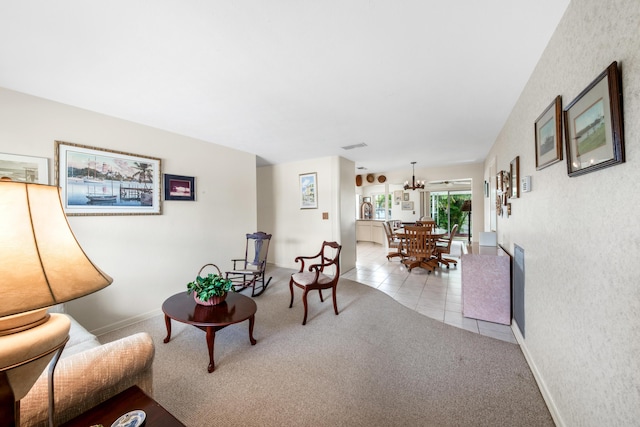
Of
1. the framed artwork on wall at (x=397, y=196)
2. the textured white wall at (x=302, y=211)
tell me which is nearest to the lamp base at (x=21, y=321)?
the textured white wall at (x=302, y=211)

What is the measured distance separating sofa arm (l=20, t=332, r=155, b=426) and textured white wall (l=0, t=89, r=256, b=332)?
196 centimetres

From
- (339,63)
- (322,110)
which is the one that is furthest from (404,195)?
(339,63)

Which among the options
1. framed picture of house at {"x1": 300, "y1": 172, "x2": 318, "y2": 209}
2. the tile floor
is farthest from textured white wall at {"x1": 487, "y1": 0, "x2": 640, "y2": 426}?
framed picture of house at {"x1": 300, "y1": 172, "x2": 318, "y2": 209}

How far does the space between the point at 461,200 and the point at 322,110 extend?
853 cm

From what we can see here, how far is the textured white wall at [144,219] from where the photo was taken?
90.2 inches

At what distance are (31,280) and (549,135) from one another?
103 inches

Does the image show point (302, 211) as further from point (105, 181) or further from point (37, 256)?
point (37, 256)

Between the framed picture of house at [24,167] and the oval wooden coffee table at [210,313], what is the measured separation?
1727 millimetres

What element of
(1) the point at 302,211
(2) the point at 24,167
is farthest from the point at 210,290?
(1) the point at 302,211

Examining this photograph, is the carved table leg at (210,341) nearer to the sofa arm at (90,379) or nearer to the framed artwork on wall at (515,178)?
the sofa arm at (90,379)

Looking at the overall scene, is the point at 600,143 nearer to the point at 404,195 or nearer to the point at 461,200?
the point at 404,195

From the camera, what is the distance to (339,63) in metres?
1.83

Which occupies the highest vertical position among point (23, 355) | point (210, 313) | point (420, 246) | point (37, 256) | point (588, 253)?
point (37, 256)

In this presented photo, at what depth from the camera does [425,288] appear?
3.93 m
